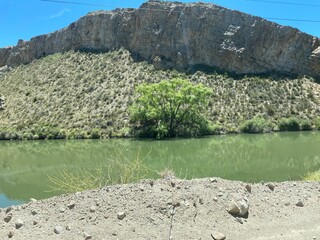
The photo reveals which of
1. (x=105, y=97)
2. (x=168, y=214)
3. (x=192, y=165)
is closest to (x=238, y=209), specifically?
(x=168, y=214)

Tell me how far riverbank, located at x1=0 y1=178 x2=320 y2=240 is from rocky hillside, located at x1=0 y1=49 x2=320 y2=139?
191 feet

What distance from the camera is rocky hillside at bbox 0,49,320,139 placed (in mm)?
75188

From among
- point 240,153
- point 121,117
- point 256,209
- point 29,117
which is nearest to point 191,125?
point 121,117

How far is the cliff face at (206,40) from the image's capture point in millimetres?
94312

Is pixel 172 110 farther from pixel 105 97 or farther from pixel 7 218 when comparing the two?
pixel 7 218

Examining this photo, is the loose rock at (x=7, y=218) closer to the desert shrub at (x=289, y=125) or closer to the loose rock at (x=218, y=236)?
the loose rock at (x=218, y=236)

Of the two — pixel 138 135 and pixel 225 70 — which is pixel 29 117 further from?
pixel 225 70

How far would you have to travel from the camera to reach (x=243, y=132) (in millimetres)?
69375

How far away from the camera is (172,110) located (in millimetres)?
65562

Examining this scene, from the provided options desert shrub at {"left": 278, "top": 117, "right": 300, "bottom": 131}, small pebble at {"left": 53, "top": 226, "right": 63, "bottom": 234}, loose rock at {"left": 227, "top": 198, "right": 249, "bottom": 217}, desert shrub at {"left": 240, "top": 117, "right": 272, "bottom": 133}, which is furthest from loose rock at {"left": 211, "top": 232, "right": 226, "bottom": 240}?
desert shrub at {"left": 278, "top": 117, "right": 300, "bottom": 131}

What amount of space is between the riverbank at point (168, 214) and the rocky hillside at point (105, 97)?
2292 inches

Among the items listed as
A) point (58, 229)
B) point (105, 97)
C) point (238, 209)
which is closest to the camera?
point (58, 229)

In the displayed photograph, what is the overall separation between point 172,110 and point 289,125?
2174 centimetres

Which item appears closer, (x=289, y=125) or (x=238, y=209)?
(x=238, y=209)
